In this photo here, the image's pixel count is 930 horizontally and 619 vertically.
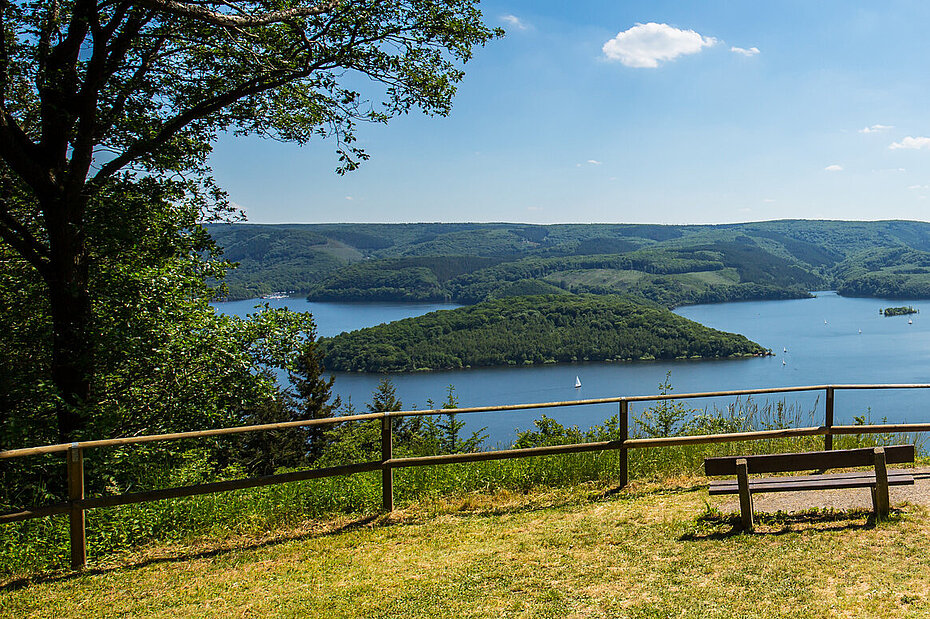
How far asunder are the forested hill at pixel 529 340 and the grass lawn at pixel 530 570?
8766 cm

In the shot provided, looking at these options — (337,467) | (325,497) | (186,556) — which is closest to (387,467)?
(337,467)

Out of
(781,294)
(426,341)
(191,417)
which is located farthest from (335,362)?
(781,294)

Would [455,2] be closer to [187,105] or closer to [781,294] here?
[187,105]

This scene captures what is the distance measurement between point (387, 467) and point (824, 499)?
3418 mm

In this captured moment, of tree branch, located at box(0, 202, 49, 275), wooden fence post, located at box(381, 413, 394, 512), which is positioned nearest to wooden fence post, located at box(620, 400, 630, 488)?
wooden fence post, located at box(381, 413, 394, 512)

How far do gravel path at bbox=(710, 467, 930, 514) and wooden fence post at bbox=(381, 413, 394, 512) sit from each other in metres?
2.61

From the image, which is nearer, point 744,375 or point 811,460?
point 811,460

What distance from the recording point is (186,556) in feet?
14.9

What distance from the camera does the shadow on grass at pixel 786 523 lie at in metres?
4.31

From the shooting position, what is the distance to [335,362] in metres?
100

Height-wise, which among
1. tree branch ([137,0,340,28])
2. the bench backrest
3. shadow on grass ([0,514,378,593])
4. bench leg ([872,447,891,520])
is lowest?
shadow on grass ([0,514,378,593])

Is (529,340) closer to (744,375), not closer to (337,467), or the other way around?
(744,375)

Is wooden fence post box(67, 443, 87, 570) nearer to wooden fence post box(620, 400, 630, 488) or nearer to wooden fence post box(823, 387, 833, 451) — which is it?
wooden fence post box(620, 400, 630, 488)

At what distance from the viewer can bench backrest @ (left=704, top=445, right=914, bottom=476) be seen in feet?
14.2
